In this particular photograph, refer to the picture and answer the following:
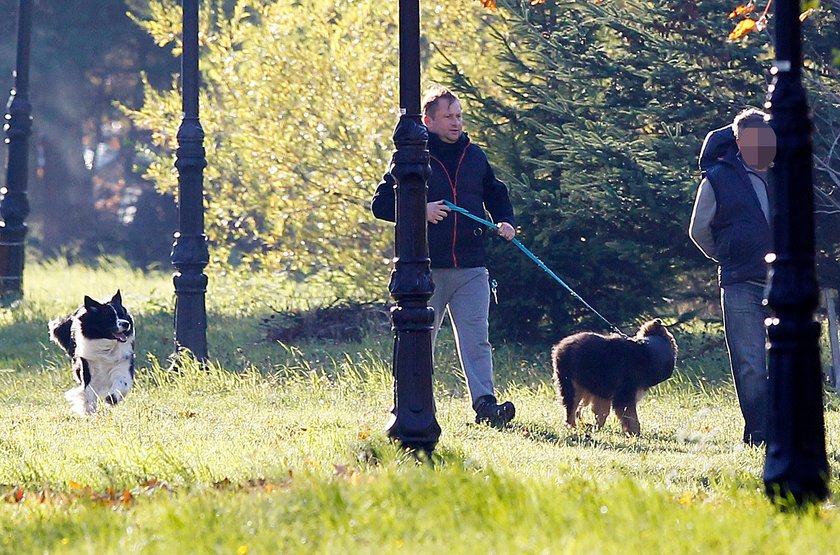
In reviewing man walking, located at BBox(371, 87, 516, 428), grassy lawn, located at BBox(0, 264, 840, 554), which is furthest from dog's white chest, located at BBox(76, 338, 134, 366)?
man walking, located at BBox(371, 87, 516, 428)

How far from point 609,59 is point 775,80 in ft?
22.7

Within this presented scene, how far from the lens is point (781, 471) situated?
634 centimetres

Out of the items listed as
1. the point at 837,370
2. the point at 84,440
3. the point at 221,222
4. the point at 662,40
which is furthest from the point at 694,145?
the point at 221,222

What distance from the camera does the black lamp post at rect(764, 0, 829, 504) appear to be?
6.32m

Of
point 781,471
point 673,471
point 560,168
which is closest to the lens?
point 781,471

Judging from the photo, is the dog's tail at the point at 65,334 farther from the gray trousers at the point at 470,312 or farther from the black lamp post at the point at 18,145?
the black lamp post at the point at 18,145

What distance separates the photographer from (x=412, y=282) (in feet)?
26.3

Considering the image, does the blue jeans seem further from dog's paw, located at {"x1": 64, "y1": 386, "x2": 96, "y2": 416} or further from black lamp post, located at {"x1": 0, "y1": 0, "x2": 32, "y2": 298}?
black lamp post, located at {"x1": 0, "y1": 0, "x2": 32, "y2": 298}

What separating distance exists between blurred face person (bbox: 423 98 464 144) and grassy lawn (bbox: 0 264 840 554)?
6.65 feet

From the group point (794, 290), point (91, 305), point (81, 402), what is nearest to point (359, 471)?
point (794, 290)

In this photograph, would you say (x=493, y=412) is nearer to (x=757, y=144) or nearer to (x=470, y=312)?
(x=470, y=312)

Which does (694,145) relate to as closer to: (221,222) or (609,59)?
(609,59)

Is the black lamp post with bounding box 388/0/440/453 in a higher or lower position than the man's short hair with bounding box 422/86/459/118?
lower

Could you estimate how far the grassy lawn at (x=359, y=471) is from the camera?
5711 millimetres
